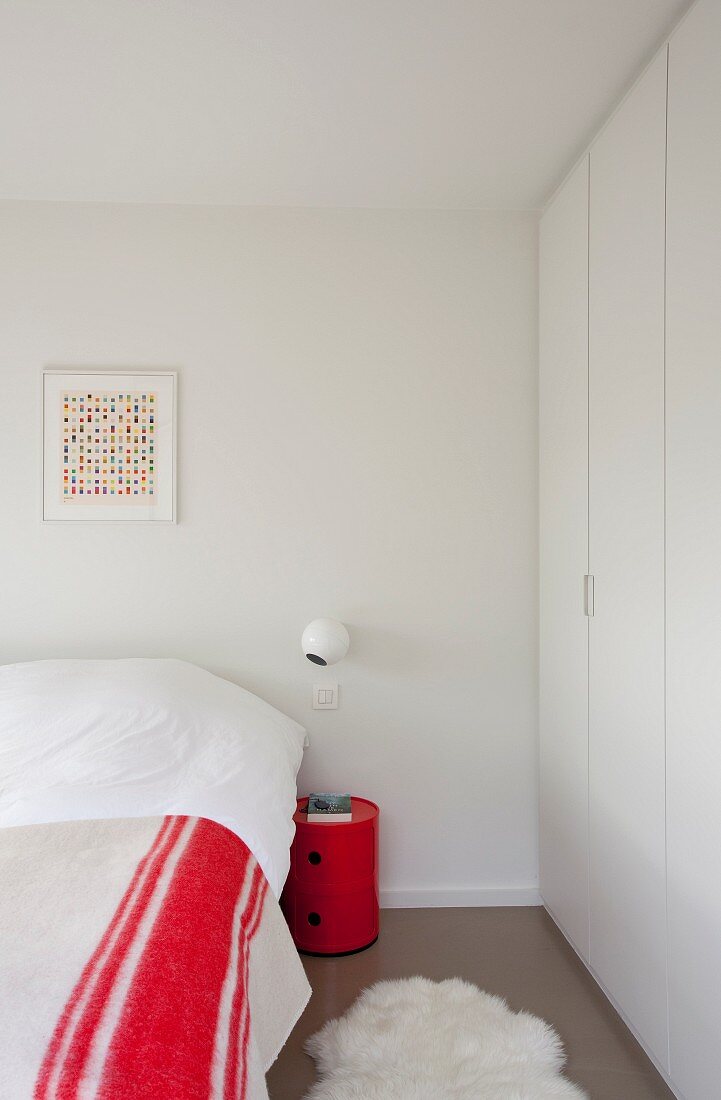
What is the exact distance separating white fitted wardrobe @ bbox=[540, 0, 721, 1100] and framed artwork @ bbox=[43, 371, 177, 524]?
141cm

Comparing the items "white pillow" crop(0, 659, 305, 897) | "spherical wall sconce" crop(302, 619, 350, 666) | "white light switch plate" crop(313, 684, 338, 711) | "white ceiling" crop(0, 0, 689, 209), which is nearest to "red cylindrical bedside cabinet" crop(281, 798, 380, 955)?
"white pillow" crop(0, 659, 305, 897)

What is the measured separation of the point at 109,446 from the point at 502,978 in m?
2.19

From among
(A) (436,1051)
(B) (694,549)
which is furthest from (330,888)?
(B) (694,549)

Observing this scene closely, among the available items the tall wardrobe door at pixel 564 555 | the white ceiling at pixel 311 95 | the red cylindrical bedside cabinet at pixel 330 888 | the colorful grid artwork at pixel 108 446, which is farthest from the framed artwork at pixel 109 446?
the tall wardrobe door at pixel 564 555

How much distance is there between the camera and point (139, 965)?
4.04 ft

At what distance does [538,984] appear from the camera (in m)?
2.37

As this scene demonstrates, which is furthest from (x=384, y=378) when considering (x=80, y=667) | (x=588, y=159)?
(x=80, y=667)

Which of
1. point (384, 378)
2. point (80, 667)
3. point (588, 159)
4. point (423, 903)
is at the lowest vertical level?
point (423, 903)

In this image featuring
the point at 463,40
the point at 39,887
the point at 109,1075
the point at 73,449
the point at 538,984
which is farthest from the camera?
the point at 73,449

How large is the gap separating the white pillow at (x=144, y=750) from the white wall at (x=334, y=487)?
30 cm

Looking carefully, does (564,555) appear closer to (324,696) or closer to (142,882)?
(324,696)

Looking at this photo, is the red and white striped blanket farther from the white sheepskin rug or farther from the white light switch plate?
the white light switch plate

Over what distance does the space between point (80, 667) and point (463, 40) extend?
2127 millimetres

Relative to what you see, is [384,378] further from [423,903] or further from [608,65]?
Answer: [423,903]
